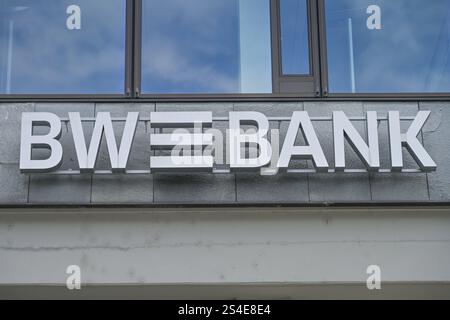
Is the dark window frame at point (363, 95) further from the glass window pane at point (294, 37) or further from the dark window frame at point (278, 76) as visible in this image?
the glass window pane at point (294, 37)

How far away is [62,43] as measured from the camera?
25.1 feet

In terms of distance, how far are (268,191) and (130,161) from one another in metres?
1.36

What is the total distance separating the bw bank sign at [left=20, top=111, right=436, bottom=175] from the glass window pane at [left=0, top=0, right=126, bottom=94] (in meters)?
0.76

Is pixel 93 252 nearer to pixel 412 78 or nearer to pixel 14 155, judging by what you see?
pixel 14 155

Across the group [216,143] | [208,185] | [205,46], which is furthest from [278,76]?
[208,185]

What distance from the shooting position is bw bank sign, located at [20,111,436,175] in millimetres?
6770

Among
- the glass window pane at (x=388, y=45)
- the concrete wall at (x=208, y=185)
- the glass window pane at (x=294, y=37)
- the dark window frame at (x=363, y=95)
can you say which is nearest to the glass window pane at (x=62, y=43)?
the concrete wall at (x=208, y=185)

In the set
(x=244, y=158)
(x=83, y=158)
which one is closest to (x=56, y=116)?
(x=83, y=158)

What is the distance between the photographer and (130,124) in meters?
6.89

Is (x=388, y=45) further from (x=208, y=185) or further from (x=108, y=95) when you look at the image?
A: (x=108, y=95)

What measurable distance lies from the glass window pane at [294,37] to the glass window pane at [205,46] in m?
0.16

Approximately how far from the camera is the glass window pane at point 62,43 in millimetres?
7543

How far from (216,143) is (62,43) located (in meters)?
2.10
